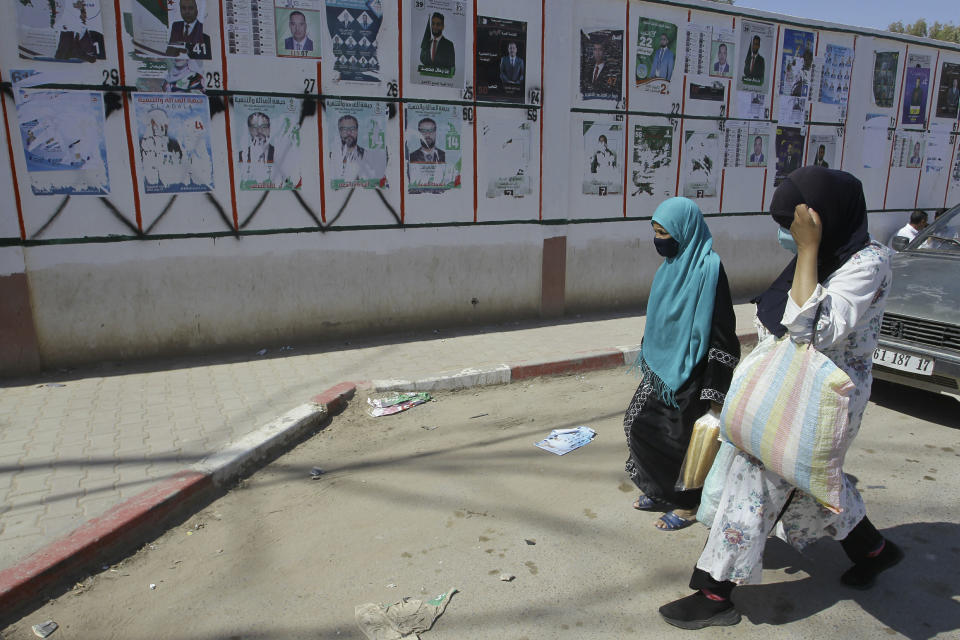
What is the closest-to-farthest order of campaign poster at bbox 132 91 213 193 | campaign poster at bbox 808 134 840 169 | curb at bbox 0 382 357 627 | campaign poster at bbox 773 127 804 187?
curb at bbox 0 382 357 627
campaign poster at bbox 132 91 213 193
campaign poster at bbox 773 127 804 187
campaign poster at bbox 808 134 840 169

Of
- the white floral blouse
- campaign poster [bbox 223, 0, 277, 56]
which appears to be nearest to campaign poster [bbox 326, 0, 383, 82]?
campaign poster [bbox 223, 0, 277, 56]

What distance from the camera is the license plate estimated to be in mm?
4668

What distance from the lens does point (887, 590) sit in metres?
2.88

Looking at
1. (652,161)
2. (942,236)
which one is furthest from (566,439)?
(652,161)

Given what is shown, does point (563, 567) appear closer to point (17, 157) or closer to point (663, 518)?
point (663, 518)

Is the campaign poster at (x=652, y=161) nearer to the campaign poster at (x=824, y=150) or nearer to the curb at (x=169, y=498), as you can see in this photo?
the campaign poster at (x=824, y=150)

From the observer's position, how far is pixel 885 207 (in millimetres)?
10516

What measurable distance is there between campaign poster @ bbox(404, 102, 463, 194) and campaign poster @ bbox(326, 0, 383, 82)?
55cm

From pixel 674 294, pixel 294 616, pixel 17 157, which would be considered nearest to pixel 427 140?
pixel 17 157

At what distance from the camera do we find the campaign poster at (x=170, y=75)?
5543 mm

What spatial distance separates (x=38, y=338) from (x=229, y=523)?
3.18 metres

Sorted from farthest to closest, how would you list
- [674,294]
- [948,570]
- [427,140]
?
[427,140] < [674,294] < [948,570]

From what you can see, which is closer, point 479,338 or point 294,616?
point 294,616

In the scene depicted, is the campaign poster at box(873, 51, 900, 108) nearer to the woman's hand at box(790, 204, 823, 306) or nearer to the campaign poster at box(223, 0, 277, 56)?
the campaign poster at box(223, 0, 277, 56)
